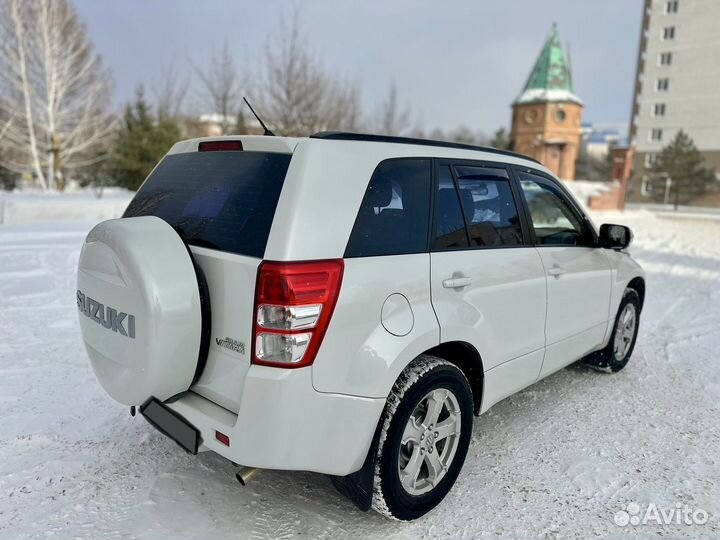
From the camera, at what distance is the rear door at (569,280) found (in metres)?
3.58

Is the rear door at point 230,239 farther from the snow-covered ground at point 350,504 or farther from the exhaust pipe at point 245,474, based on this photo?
the snow-covered ground at point 350,504

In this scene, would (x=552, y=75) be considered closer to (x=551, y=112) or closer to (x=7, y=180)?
(x=551, y=112)

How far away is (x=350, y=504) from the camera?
2865 millimetres

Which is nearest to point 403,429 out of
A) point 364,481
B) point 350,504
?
point 364,481

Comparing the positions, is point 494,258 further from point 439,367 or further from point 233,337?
point 233,337

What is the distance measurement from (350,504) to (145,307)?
5.10ft

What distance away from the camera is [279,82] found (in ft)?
64.4

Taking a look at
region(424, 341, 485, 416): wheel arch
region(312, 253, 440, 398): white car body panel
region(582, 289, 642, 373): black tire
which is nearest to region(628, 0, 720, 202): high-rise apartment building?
region(582, 289, 642, 373): black tire

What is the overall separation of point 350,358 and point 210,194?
112 centimetres

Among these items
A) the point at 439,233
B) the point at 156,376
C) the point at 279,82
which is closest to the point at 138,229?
the point at 156,376

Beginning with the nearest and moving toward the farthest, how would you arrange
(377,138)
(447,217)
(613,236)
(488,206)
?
(377,138) < (447,217) < (488,206) < (613,236)

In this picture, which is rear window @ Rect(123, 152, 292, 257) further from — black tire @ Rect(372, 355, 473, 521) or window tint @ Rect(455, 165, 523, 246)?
window tint @ Rect(455, 165, 523, 246)

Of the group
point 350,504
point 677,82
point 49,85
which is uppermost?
point 677,82

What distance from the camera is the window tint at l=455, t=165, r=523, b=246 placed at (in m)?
3.04
